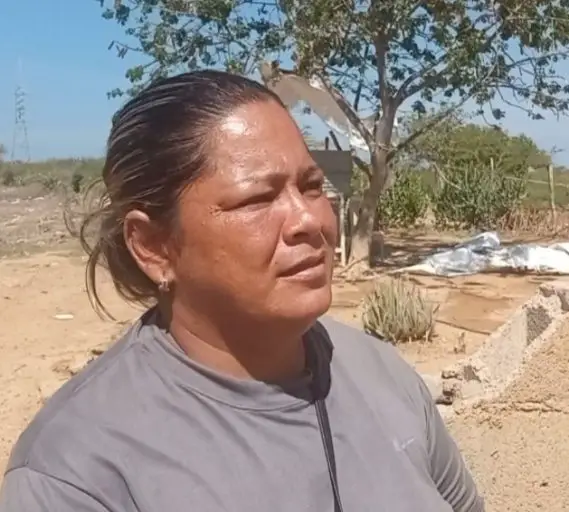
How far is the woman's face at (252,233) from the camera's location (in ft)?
3.90

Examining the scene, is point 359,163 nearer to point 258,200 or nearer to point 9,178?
point 258,200

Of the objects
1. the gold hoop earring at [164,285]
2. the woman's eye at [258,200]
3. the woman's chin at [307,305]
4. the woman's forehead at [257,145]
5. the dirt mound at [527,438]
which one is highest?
the woman's forehead at [257,145]

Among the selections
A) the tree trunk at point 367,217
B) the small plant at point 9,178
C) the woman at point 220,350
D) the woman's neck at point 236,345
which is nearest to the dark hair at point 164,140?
the woman at point 220,350

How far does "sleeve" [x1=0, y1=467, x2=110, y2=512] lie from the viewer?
104 cm

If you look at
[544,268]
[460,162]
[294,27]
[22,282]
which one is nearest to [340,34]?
[294,27]

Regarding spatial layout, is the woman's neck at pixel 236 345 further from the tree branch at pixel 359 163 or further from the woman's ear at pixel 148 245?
the tree branch at pixel 359 163

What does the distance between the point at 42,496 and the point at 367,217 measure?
10.1 metres

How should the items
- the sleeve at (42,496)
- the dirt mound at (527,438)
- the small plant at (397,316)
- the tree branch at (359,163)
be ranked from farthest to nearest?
1. the tree branch at (359,163)
2. the small plant at (397,316)
3. the dirt mound at (527,438)
4. the sleeve at (42,496)

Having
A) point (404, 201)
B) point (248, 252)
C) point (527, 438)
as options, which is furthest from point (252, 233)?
point (404, 201)

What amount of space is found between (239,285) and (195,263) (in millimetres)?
68

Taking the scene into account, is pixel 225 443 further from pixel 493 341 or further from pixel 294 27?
pixel 294 27

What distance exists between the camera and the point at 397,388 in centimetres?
140

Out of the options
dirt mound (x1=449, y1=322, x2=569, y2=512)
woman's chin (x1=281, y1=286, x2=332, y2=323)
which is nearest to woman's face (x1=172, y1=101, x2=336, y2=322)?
woman's chin (x1=281, y1=286, x2=332, y2=323)

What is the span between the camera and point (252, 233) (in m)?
1.19
